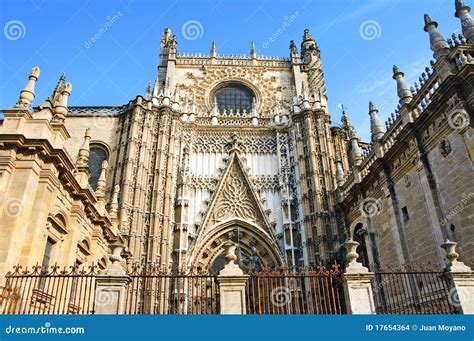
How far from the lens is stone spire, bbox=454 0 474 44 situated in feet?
37.6

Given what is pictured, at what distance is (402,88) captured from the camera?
1400cm

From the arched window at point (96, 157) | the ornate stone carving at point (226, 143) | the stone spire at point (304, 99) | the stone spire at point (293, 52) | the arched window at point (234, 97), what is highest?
the stone spire at point (293, 52)

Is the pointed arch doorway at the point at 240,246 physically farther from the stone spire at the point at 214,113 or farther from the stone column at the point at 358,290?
the stone column at the point at 358,290

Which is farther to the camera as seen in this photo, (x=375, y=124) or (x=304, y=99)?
(x=304, y=99)

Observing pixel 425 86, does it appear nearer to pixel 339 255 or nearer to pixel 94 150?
pixel 339 255

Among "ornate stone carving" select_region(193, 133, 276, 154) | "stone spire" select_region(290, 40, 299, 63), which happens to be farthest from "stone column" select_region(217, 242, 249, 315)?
"stone spire" select_region(290, 40, 299, 63)

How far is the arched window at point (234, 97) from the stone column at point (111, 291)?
18.7 meters

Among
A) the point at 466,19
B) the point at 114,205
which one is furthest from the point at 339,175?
the point at 114,205

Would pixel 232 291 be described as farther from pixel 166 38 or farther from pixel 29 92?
pixel 166 38

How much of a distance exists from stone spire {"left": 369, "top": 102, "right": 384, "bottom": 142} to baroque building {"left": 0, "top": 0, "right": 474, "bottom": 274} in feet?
0.24

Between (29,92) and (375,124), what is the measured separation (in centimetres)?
1292

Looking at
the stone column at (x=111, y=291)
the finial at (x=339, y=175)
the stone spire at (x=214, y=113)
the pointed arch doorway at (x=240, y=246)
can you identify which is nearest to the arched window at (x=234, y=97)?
the stone spire at (x=214, y=113)

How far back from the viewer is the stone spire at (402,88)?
13.6 meters

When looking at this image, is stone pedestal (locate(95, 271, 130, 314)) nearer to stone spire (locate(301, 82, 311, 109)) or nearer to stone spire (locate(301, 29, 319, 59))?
stone spire (locate(301, 82, 311, 109))
